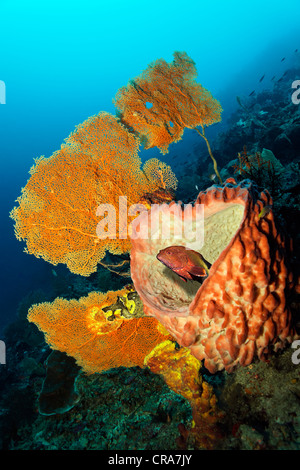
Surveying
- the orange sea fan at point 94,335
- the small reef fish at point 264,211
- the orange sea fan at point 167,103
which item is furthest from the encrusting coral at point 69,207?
the small reef fish at point 264,211

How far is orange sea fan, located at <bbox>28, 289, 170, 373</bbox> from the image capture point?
3848mm

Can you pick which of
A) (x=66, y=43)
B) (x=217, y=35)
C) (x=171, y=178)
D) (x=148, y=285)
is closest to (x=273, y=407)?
(x=148, y=285)

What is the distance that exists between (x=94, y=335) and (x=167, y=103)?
455 centimetres

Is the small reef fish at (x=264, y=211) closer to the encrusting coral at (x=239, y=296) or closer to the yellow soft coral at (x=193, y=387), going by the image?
the encrusting coral at (x=239, y=296)

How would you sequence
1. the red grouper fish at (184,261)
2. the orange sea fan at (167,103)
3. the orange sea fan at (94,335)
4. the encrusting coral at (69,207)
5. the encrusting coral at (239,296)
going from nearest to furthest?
the encrusting coral at (239,296), the red grouper fish at (184,261), the encrusting coral at (69,207), the orange sea fan at (94,335), the orange sea fan at (167,103)

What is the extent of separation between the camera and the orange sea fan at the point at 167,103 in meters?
4.61

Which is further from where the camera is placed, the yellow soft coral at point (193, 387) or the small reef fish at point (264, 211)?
the yellow soft coral at point (193, 387)

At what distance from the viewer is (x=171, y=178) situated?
4137 mm

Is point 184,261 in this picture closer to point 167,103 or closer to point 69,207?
point 69,207

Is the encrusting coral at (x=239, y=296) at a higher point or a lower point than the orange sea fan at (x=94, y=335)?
higher

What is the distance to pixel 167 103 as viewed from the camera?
15.5 feet

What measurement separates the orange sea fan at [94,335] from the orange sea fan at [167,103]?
3.19 meters

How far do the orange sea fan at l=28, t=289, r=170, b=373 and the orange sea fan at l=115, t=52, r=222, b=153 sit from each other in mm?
3193

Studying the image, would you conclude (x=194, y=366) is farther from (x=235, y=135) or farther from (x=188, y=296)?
(x=235, y=135)
